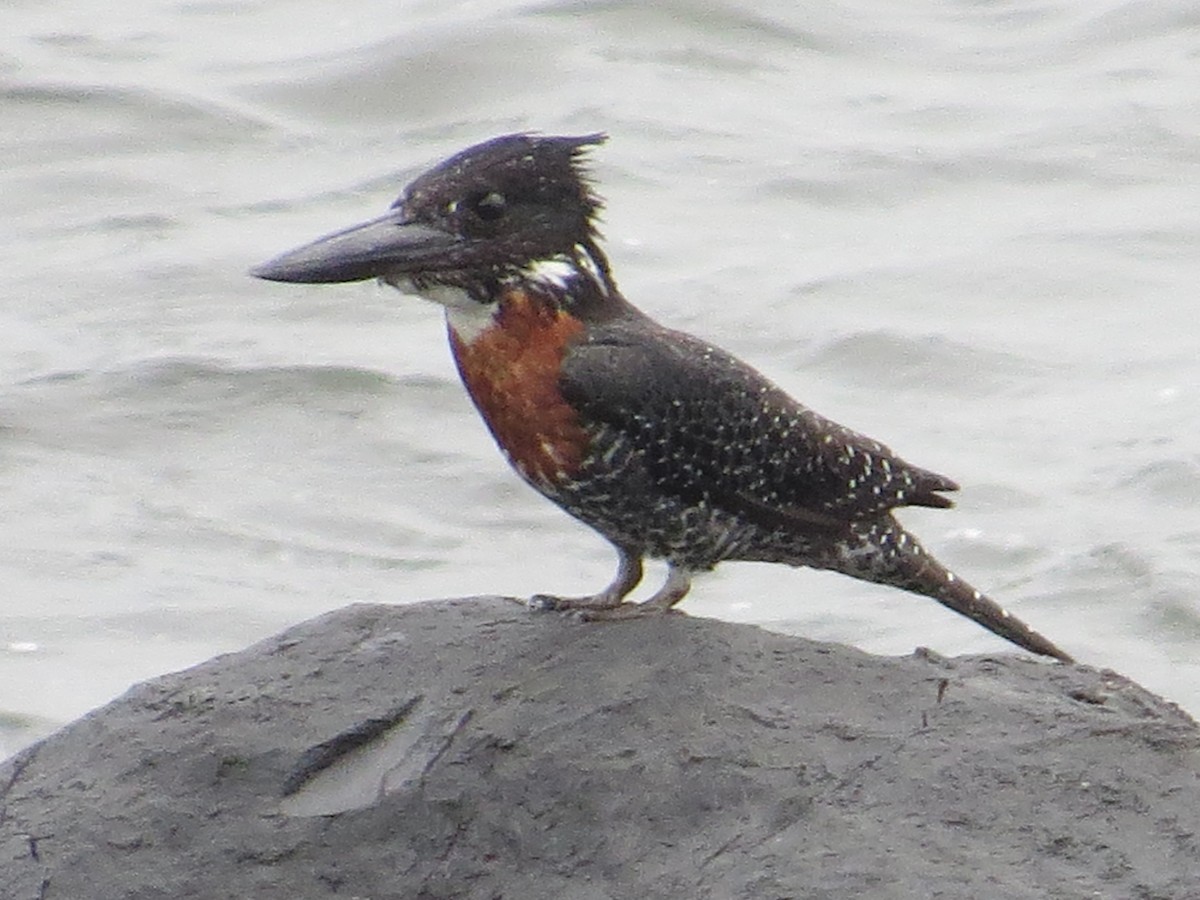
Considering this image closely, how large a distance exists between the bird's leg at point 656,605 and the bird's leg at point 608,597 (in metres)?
0.03

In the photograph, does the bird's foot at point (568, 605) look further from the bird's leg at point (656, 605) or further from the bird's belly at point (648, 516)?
the bird's belly at point (648, 516)

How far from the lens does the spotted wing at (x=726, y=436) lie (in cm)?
502

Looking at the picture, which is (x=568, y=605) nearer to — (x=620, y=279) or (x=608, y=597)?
(x=608, y=597)

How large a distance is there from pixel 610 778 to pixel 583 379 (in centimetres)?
91

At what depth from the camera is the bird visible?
4.96 m

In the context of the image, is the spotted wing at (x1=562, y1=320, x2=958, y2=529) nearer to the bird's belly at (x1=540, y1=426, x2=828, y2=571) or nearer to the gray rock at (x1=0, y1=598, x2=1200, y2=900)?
the bird's belly at (x1=540, y1=426, x2=828, y2=571)

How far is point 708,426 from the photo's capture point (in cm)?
514

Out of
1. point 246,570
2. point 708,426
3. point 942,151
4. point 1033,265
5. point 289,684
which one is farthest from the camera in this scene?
point 942,151

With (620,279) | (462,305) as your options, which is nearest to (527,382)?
(462,305)

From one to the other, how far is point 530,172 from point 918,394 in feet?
16.2

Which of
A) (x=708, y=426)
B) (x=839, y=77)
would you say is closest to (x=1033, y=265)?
(x=839, y=77)

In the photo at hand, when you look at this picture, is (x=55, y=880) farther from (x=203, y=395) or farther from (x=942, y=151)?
(x=942, y=151)

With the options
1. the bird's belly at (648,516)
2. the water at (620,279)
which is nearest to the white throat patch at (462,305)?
the bird's belly at (648,516)

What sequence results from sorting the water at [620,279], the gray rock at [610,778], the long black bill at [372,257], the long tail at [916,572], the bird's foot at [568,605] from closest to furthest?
the gray rock at [610,778] → the long black bill at [372,257] → the bird's foot at [568,605] → the long tail at [916,572] → the water at [620,279]
